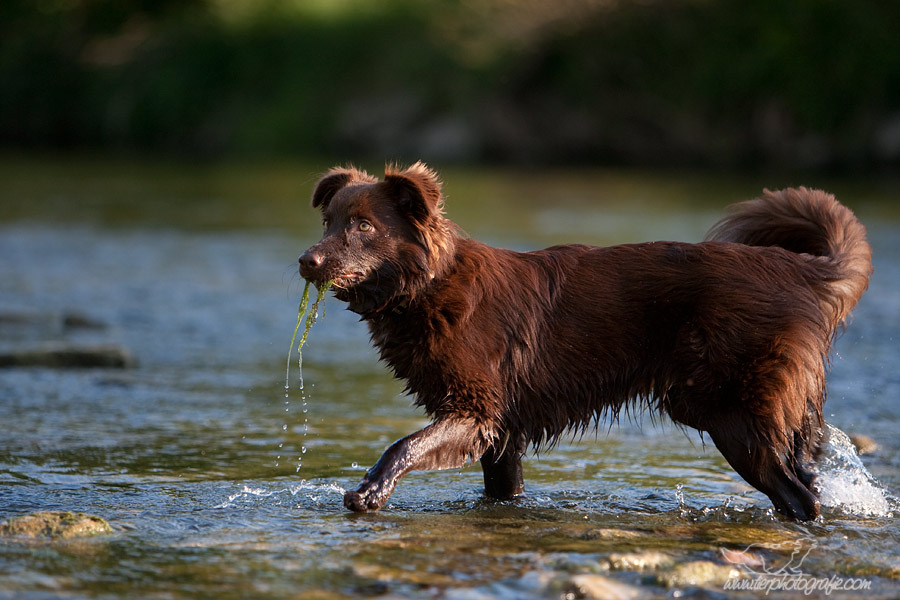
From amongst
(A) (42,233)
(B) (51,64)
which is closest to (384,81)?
(B) (51,64)

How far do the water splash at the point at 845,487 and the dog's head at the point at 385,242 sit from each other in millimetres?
2217

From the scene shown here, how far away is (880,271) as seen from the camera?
Answer: 47.8ft

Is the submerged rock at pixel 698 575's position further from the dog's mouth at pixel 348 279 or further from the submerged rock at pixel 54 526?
the submerged rock at pixel 54 526

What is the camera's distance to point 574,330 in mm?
5816

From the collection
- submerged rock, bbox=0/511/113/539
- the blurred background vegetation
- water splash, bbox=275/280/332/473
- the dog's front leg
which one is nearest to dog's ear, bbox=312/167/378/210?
water splash, bbox=275/280/332/473

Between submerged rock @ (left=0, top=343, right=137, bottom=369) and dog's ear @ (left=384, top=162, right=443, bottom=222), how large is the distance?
15.2 feet

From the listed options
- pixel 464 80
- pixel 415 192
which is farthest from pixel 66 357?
pixel 464 80

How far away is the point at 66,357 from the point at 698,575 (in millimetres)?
6250

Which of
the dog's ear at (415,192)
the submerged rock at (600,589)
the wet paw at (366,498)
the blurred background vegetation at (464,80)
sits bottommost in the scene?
the submerged rock at (600,589)

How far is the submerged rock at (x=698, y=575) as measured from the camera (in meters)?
4.63

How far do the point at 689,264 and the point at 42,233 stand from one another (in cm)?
1465

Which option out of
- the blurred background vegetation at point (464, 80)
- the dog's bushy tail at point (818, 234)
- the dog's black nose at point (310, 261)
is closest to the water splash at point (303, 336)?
the dog's black nose at point (310, 261)

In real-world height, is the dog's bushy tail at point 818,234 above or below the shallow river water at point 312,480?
above

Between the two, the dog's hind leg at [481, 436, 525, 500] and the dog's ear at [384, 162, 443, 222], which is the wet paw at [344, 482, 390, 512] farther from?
the dog's ear at [384, 162, 443, 222]
